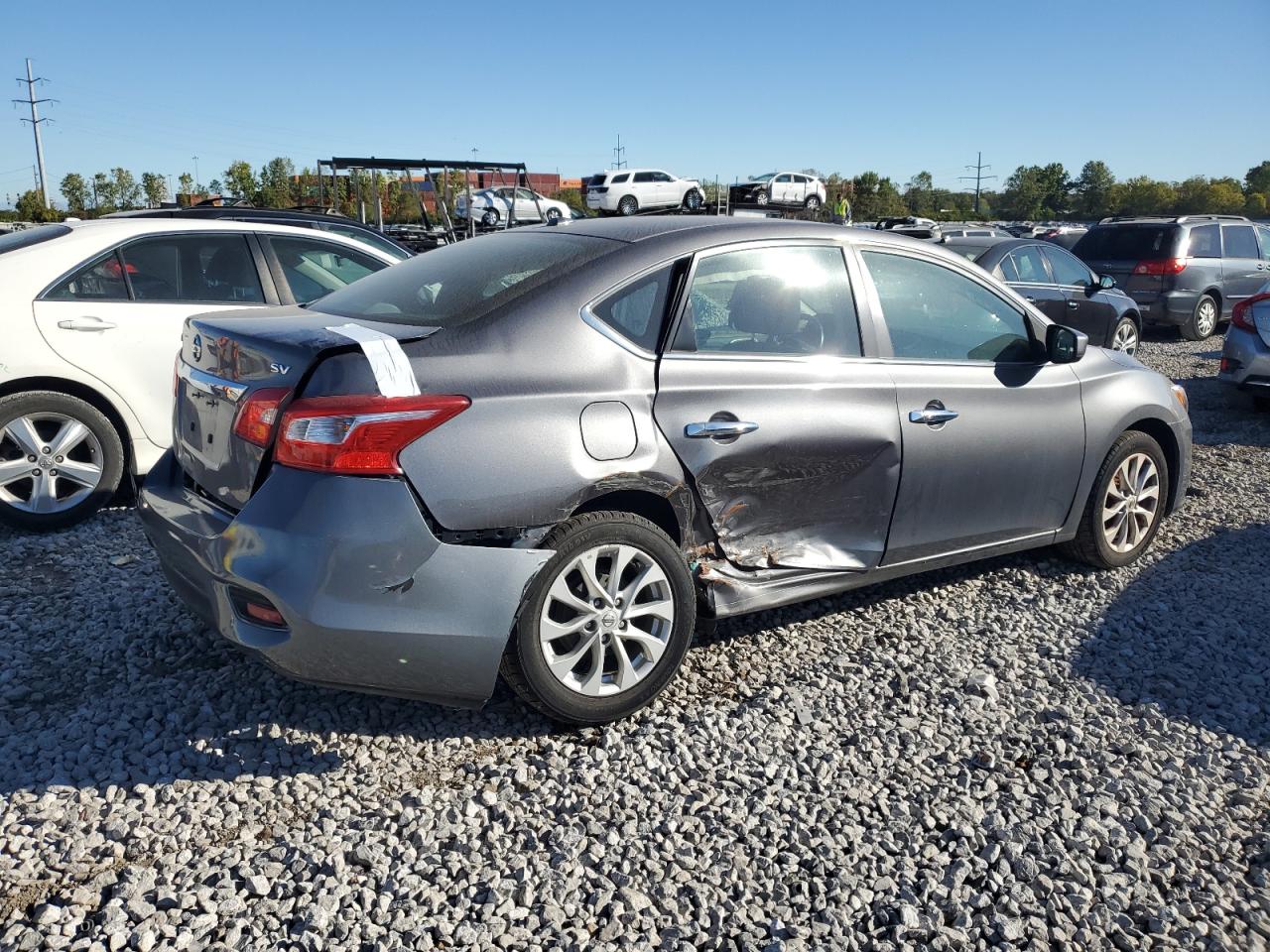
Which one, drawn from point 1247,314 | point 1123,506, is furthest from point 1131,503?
point 1247,314

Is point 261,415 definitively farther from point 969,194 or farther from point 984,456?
point 969,194

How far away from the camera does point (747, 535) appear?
147 inches

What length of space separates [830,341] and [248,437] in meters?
2.15

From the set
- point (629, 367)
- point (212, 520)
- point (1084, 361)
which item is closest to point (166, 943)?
point (212, 520)

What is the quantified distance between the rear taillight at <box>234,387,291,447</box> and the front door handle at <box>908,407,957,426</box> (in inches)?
93.5

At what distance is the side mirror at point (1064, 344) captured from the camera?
4629mm

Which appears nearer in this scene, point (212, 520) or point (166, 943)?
point (166, 943)

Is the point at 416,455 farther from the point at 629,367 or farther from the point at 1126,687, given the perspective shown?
the point at 1126,687

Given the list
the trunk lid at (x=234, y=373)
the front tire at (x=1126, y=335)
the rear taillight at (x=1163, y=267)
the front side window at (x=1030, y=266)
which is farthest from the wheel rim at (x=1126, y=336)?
the trunk lid at (x=234, y=373)

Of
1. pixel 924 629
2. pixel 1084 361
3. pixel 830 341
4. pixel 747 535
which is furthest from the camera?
pixel 1084 361

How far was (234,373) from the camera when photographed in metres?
3.25

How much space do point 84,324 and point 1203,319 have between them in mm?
15158

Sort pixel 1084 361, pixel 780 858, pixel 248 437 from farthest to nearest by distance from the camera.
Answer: pixel 1084 361 < pixel 248 437 < pixel 780 858

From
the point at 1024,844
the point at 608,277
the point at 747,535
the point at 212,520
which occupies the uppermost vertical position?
the point at 608,277
